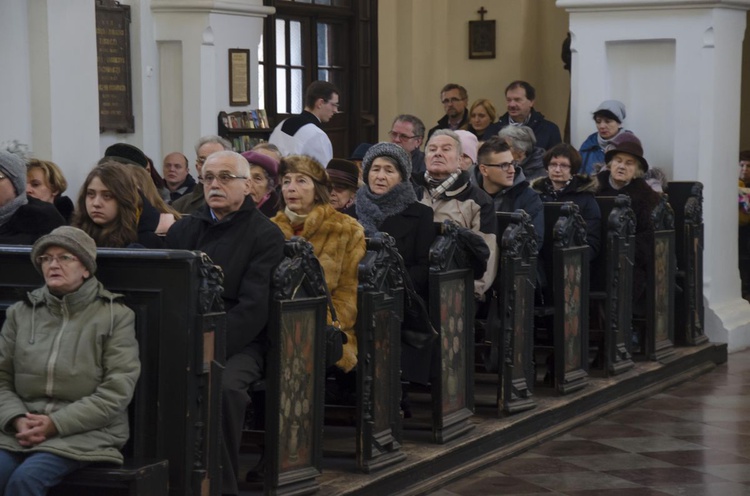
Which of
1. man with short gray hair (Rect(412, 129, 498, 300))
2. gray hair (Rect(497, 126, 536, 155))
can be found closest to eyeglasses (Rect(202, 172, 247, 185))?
man with short gray hair (Rect(412, 129, 498, 300))

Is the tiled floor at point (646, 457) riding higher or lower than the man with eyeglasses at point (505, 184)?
lower

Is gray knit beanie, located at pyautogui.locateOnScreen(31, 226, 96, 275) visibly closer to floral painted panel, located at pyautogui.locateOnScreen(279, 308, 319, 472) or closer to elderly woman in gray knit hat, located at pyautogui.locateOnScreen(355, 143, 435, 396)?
Result: floral painted panel, located at pyautogui.locateOnScreen(279, 308, 319, 472)

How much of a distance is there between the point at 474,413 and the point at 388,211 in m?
1.22

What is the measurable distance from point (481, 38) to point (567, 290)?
6.81m

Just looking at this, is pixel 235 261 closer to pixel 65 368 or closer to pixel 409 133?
pixel 65 368

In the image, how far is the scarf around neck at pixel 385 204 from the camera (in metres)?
6.87

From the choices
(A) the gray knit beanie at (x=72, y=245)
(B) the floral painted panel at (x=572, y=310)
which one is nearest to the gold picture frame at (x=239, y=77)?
(B) the floral painted panel at (x=572, y=310)

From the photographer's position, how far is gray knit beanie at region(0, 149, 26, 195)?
6125mm

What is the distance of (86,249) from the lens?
4934 millimetres

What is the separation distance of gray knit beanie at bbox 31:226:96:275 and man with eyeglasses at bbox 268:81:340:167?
4535 millimetres

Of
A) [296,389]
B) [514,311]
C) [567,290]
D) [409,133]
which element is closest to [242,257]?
[296,389]

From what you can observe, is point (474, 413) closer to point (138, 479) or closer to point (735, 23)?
A: point (138, 479)

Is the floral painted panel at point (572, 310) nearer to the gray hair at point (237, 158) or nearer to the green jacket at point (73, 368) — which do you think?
the gray hair at point (237, 158)

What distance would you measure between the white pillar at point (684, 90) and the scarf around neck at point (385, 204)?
12.7ft
